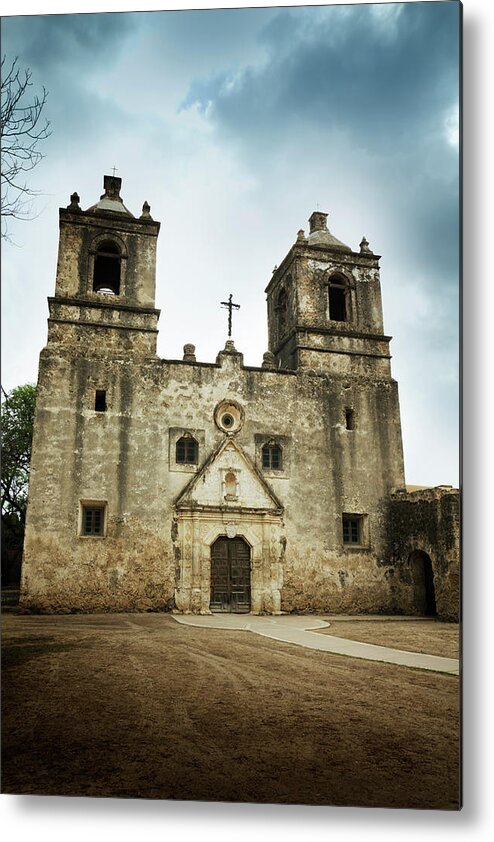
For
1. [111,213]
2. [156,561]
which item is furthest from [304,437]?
[111,213]

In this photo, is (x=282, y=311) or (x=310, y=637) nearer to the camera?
(x=310, y=637)

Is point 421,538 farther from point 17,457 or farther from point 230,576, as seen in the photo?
point 17,457

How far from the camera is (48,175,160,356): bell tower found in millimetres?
14711

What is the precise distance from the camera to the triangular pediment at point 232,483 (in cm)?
1438

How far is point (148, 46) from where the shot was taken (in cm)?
615

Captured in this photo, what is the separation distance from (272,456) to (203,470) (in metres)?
1.74

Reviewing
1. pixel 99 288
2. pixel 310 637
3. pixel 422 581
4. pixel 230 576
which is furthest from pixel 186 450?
pixel 310 637

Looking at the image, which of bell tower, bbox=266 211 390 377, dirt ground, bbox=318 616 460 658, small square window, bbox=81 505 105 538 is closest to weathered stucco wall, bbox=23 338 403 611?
small square window, bbox=81 505 105 538

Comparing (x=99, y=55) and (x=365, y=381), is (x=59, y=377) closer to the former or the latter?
(x=365, y=381)

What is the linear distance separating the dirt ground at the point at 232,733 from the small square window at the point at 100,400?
27.1 ft

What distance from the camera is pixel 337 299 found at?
1772cm

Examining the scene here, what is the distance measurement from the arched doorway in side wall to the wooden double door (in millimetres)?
3781

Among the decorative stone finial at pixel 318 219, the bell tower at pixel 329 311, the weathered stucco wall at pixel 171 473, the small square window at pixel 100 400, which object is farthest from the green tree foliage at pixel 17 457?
the decorative stone finial at pixel 318 219

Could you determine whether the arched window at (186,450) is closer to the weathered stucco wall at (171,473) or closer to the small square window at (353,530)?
the weathered stucco wall at (171,473)
